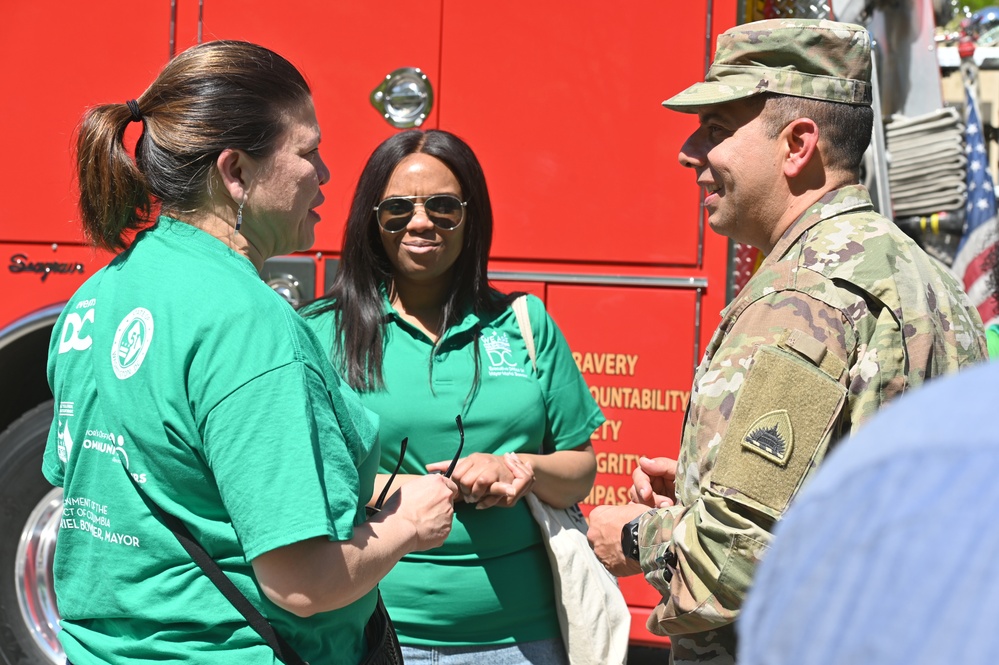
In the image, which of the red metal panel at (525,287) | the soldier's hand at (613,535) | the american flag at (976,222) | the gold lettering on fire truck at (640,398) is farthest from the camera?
the american flag at (976,222)

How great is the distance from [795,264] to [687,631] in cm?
61

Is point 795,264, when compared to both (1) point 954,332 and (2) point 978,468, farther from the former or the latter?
(2) point 978,468

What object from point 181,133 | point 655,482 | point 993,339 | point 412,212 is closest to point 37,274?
point 412,212

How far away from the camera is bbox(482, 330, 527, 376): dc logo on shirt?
2365 millimetres

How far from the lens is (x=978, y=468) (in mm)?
451

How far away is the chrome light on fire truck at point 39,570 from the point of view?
3711mm

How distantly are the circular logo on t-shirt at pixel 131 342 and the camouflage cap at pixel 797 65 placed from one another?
3.30 feet

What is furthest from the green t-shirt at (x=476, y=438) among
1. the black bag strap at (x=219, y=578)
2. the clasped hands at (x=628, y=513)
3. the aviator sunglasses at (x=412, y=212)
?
the black bag strap at (x=219, y=578)

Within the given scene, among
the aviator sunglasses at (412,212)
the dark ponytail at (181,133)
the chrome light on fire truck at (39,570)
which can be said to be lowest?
the chrome light on fire truck at (39,570)

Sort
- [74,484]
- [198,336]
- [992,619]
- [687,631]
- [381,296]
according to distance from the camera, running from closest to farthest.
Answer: [992,619]
[198,336]
[74,484]
[687,631]
[381,296]

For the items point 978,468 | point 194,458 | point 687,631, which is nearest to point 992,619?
point 978,468

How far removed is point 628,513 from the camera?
1.86 meters

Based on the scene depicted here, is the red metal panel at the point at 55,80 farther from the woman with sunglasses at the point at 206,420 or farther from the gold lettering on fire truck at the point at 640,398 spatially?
the woman with sunglasses at the point at 206,420

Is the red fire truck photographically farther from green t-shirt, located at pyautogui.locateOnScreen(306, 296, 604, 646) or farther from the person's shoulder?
the person's shoulder
